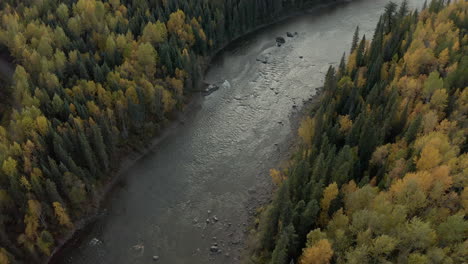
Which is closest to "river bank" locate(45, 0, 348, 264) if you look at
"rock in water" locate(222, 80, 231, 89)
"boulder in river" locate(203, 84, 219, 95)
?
"boulder in river" locate(203, 84, 219, 95)

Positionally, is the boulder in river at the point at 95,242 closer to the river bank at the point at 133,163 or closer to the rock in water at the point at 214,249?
the river bank at the point at 133,163

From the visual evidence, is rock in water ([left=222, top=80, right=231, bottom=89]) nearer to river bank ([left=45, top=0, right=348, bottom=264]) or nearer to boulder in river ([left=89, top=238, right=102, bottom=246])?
river bank ([left=45, top=0, right=348, bottom=264])

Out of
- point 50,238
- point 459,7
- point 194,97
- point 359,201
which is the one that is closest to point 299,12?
point 459,7

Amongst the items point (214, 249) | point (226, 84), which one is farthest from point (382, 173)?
point (226, 84)

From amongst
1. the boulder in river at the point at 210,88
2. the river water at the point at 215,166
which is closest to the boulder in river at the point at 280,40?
the river water at the point at 215,166

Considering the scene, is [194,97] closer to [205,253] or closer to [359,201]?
[205,253]

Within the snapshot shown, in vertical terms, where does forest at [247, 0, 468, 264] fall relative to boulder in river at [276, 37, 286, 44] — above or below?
below
